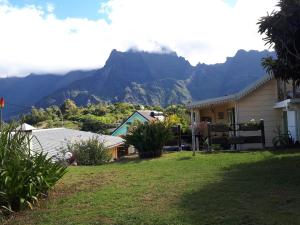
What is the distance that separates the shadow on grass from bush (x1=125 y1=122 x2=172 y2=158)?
6.90m

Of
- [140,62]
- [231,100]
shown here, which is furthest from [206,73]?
[231,100]

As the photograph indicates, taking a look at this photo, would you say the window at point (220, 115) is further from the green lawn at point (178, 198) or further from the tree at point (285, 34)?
the green lawn at point (178, 198)

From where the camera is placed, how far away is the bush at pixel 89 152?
18531mm

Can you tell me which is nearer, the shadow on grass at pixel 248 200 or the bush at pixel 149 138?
the shadow on grass at pixel 248 200

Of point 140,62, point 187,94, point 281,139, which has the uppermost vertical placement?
point 140,62

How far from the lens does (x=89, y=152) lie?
1878 centimetres

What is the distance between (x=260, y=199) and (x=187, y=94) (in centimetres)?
11111

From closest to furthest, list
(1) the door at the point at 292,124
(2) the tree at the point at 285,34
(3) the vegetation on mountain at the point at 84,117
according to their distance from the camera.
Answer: (2) the tree at the point at 285,34
(1) the door at the point at 292,124
(3) the vegetation on mountain at the point at 84,117

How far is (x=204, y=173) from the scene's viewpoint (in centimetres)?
1224

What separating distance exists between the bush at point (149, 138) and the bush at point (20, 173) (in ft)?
28.5

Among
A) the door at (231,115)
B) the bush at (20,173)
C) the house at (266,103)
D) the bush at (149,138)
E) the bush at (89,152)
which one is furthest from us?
the door at (231,115)

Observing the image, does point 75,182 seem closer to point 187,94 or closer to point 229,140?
point 229,140

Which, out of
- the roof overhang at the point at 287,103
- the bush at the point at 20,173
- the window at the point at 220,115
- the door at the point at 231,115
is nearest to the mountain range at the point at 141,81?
the window at the point at 220,115

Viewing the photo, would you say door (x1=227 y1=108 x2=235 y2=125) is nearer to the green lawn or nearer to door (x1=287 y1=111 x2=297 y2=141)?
door (x1=287 y1=111 x2=297 y2=141)
